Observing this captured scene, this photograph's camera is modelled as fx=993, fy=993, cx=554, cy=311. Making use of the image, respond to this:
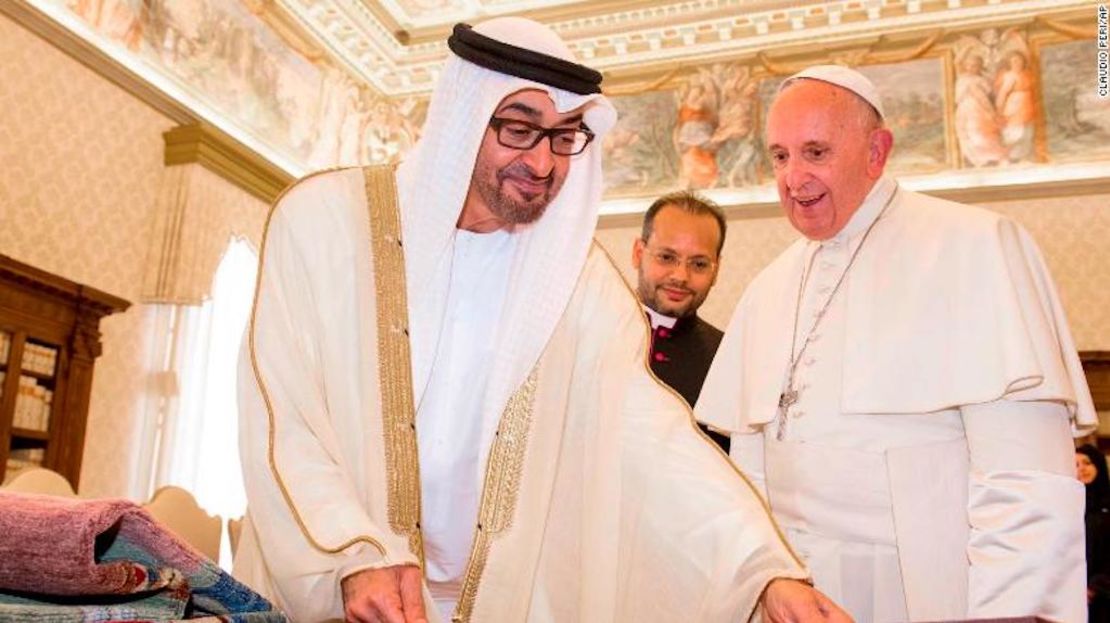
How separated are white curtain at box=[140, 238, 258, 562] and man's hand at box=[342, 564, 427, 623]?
7.92m

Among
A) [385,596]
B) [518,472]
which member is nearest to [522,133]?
[518,472]

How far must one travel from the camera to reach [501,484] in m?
2.02

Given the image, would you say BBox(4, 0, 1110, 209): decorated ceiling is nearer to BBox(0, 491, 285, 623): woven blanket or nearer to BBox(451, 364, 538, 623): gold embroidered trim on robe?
BBox(451, 364, 538, 623): gold embroidered trim on robe

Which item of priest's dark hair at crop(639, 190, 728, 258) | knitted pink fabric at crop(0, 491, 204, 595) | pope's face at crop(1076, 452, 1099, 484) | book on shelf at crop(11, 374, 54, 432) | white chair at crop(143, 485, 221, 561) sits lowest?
white chair at crop(143, 485, 221, 561)

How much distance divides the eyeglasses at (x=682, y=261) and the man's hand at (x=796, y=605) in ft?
7.22

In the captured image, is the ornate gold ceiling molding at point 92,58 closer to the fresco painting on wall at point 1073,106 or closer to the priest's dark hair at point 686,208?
the priest's dark hair at point 686,208

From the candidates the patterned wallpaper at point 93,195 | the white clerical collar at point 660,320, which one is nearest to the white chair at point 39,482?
the white clerical collar at point 660,320

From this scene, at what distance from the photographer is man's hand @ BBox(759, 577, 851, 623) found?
4.77 feet

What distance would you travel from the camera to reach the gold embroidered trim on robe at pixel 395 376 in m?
1.96

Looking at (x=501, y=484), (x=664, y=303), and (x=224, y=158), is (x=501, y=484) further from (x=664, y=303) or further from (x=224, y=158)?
(x=224, y=158)

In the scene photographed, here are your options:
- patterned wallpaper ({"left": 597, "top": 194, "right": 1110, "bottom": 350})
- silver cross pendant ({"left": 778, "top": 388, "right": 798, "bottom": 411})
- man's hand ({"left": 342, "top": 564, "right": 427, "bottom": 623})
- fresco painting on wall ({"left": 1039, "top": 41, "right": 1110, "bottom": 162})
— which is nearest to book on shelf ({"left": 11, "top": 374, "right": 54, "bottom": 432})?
silver cross pendant ({"left": 778, "top": 388, "right": 798, "bottom": 411})

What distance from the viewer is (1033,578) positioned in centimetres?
193

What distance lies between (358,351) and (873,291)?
128cm

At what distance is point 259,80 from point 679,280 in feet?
28.5
